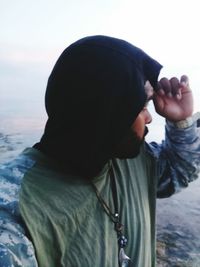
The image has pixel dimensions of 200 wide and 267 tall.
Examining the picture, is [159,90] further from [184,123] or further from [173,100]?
[184,123]

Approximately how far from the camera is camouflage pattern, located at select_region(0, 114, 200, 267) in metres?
1.54

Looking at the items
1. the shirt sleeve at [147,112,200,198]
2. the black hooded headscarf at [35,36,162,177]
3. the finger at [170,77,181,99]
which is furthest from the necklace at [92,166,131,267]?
the finger at [170,77,181,99]

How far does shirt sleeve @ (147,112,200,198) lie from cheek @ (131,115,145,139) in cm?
43

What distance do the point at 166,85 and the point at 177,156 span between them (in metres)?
0.40

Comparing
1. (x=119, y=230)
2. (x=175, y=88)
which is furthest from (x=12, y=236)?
(x=175, y=88)

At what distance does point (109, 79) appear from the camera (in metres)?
1.88

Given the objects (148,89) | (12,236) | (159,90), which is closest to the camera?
(12,236)

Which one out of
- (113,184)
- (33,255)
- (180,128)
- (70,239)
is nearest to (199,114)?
(180,128)

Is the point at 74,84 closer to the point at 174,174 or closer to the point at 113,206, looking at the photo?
the point at 113,206

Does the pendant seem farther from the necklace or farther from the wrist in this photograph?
the wrist

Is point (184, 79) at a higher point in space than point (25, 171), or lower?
higher

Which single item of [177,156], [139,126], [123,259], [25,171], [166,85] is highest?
[166,85]

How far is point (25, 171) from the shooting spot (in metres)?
1.85

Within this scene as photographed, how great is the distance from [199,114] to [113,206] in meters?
0.79
